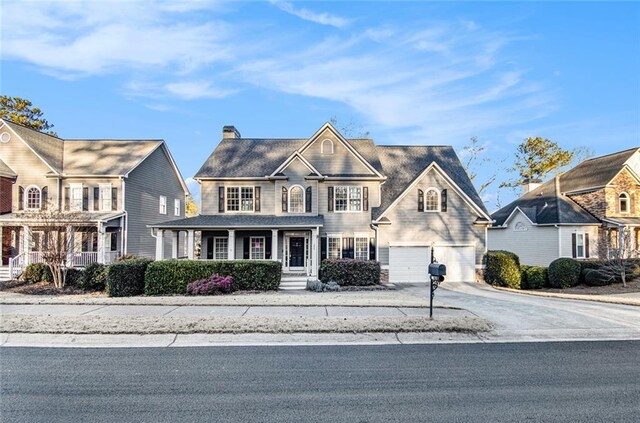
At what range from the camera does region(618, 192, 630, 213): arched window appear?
26.7 meters

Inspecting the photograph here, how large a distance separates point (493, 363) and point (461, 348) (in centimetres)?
94

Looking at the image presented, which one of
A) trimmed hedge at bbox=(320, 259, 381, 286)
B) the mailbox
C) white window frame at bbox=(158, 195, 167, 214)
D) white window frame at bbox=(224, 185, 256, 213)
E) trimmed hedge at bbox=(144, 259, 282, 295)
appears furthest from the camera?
white window frame at bbox=(158, 195, 167, 214)

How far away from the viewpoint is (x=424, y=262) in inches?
829

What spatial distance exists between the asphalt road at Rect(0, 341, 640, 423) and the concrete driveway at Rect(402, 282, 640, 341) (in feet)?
3.36

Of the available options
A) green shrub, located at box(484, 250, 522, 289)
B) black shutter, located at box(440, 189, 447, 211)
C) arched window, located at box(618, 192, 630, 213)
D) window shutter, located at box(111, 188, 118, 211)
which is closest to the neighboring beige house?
arched window, located at box(618, 192, 630, 213)

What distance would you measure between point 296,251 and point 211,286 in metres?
7.35

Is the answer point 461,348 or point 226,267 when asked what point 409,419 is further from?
point 226,267

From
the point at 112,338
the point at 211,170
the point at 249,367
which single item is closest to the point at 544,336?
the point at 249,367

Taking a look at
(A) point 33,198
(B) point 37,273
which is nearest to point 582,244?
(B) point 37,273

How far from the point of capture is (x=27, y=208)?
953 inches

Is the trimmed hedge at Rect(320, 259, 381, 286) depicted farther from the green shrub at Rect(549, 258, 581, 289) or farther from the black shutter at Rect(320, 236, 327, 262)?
the green shrub at Rect(549, 258, 581, 289)

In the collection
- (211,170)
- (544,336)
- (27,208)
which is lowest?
(544,336)

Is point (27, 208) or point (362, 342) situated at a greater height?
point (27, 208)

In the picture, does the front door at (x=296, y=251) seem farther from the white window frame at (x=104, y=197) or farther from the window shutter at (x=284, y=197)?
the white window frame at (x=104, y=197)
